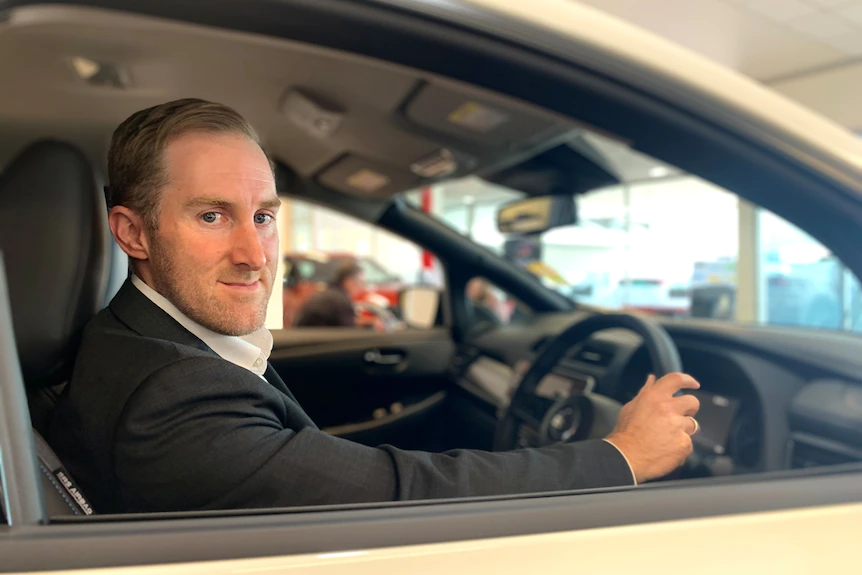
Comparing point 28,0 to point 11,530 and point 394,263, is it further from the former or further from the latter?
point 394,263

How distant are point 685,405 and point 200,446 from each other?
576 millimetres

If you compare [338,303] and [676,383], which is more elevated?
[338,303]

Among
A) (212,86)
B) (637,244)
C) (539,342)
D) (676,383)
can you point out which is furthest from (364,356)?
(676,383)

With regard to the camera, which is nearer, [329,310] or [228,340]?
[228,340]

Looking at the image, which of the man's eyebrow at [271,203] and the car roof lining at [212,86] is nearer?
the man's eyebrow at [271,203]

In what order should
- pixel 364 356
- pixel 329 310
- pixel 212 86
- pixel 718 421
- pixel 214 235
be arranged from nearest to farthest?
pixel 214 235 < pixel 212 86 < pixel 718 421 < pixel 329 310 < pixel 364 356

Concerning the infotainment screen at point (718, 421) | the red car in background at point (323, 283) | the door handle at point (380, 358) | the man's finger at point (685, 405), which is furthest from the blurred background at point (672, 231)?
the man's finger at point (685, 405)

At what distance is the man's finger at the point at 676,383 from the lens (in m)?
0.81

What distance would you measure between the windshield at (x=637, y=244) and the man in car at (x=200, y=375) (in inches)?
27.3

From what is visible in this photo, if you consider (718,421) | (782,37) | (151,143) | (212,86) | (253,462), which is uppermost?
(782,37)

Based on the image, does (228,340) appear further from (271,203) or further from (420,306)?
(420,306)

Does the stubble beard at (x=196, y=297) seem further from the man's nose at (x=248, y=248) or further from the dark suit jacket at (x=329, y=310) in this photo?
the dark suit jacket at (x=329, y=310)

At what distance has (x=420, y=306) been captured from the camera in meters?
2.55

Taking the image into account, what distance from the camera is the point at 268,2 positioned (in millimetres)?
687
